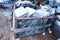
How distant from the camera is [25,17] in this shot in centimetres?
236

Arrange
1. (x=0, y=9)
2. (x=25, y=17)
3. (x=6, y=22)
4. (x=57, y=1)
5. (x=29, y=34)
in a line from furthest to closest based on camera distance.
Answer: (x=0, y=9), (x=57, y=1), (x=6, y=22), (x=29, y=34), (x=25, y=17)

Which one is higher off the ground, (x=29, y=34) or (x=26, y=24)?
(x=26, y=24)

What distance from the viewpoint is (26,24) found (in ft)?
8.01

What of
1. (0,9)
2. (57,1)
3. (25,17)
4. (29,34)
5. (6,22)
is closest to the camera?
(25,17)

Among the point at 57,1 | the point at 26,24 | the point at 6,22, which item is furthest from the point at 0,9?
the point at 26,24

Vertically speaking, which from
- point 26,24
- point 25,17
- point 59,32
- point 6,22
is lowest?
point 6,22

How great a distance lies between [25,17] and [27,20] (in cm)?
9

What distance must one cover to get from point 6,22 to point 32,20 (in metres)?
1.74

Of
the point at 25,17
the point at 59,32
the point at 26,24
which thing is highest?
the point at 25,17

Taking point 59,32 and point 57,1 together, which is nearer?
point 59,32

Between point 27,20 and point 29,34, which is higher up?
Result: point 27,20

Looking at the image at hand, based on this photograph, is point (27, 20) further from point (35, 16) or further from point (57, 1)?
point (57, 1)

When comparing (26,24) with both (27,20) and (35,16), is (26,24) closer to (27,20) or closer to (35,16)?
(27,20)

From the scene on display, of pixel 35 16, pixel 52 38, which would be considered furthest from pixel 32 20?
pixel 52 38
